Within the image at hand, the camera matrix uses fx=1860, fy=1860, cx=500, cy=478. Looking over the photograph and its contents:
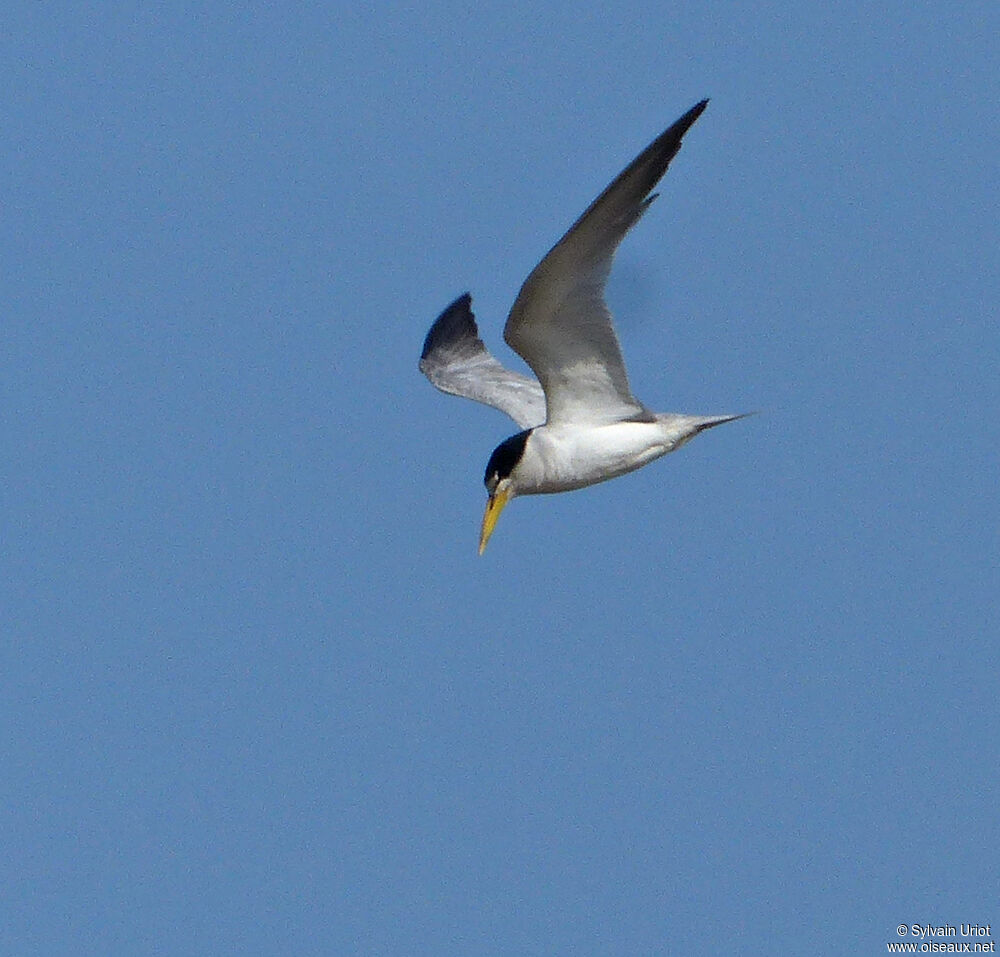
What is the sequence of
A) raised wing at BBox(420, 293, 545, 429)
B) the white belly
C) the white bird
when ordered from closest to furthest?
the white bird
the white belly
raised wing at BBox(420, 293, 545, 429)

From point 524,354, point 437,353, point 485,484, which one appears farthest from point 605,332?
point 437,353

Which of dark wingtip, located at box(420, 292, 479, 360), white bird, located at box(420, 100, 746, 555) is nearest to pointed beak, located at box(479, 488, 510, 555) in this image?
white bird, located at box(420, 100, 746, 555)

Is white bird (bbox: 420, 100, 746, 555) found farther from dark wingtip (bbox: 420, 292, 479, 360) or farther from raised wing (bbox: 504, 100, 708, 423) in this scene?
dark wingtip (bbox: 420, 292, 479, 360)

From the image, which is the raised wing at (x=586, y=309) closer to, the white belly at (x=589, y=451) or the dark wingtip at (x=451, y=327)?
the white belly at (x=589, y=451)

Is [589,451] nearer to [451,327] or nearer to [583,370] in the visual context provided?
[583,370]

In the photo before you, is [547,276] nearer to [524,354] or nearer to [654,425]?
[524,354]

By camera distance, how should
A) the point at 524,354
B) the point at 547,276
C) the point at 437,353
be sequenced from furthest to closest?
the point at 437,353 < the point at 524,354 < the point at 547,276
